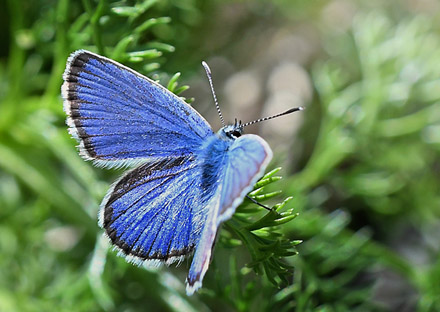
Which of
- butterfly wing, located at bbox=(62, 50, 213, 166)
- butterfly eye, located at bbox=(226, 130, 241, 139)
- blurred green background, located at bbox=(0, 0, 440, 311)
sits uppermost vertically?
butterfly wing, located at bbox=(62, 50, 213, 166)

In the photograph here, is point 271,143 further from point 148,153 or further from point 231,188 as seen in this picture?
point 231,188

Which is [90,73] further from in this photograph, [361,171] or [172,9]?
[361,171]

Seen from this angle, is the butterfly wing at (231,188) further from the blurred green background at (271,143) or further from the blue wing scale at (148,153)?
the blurred green background at (271,143)

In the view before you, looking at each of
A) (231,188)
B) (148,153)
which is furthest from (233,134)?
(231,188)

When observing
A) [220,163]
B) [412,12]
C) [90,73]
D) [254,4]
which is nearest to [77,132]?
[90,73]

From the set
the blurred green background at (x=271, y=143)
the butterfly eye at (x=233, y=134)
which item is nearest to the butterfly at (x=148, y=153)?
the butterfly eye at (x=233, y=134)

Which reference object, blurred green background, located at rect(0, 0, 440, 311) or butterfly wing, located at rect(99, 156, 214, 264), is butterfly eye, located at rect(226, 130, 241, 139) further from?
blurred green background, located at rect(0, 0, 440, 311)

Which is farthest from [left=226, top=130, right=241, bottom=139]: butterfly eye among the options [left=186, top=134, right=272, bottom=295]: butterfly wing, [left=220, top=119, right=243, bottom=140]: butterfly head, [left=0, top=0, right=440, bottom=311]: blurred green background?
[left=0, top=0, right=440, bottom=311]: blurred green background
